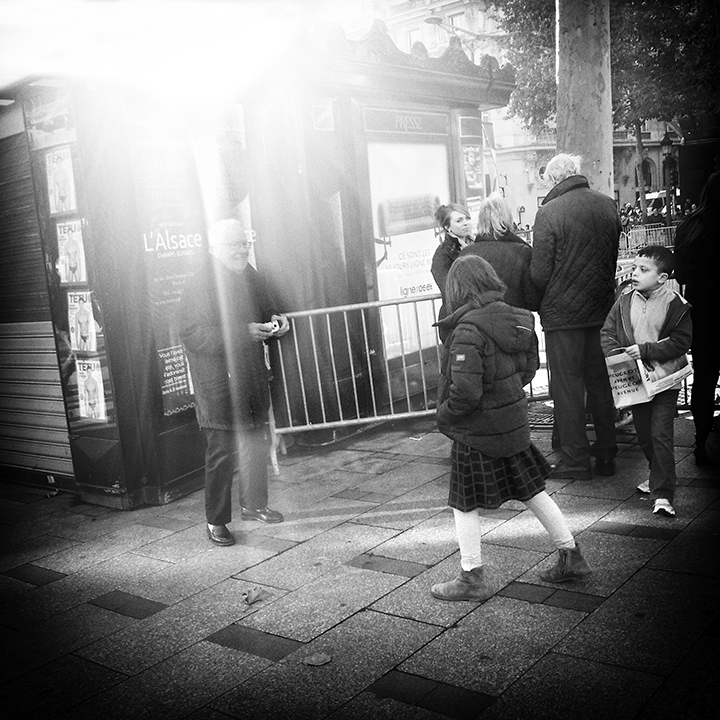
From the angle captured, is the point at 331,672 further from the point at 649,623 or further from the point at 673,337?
the point at 673,337

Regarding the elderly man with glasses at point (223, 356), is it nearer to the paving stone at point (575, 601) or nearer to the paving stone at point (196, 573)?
the paving stone at point (196, 573)

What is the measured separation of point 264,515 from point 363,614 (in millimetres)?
1662

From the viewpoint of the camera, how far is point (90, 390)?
603 centimetres

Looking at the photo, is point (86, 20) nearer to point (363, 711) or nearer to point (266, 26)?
point (266, 26)

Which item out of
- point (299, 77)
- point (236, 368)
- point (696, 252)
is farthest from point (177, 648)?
point (299, 77)

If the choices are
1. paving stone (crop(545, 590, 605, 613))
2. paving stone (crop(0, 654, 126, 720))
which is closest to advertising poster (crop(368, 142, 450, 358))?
paving stone (crop(545, 590, 605, 613))

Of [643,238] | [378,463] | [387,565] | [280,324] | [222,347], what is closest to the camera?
[387,565]

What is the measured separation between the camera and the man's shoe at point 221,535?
5086mm

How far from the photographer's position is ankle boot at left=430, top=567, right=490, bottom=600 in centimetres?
398

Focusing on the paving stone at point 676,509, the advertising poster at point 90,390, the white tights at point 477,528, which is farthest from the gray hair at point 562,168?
the advertising poster at point 90,390

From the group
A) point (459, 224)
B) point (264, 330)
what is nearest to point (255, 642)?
point (264, 330)

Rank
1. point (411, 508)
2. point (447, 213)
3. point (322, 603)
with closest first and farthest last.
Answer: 1. point (322, 603)
2. point (411, 508)
3. point (447, 213)

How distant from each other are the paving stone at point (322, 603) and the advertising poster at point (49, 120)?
11.1 feet

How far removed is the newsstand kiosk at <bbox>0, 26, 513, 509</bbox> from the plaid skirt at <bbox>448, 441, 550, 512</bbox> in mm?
2823
